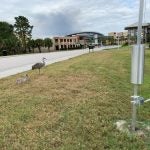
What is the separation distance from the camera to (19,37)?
9825cm

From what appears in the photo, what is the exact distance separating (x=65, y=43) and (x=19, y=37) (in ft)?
A: 142

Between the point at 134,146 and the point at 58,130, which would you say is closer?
the point at 134,146

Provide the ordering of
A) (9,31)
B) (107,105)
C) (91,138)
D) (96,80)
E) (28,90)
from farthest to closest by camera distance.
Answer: (9,31) → (96,80) → (28,90) → (107,105) → (91,138)

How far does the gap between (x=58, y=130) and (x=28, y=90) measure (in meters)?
4.38

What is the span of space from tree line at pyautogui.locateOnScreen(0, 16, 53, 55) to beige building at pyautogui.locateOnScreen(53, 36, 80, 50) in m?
23.1

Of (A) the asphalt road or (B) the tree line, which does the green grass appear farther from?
(B) the tree line

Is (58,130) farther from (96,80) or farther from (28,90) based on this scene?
(96,80)

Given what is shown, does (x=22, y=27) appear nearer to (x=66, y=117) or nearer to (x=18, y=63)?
(x=18, y=63)

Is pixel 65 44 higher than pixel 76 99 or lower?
lower

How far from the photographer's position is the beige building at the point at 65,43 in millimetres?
132700

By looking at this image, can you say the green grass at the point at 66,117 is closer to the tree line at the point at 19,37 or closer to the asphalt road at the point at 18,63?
the asphalt road at the point at 18,63

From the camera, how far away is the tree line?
3376 inches

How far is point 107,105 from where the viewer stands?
29.2 feet

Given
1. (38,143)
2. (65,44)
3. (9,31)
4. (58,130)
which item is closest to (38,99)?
(58,130)
